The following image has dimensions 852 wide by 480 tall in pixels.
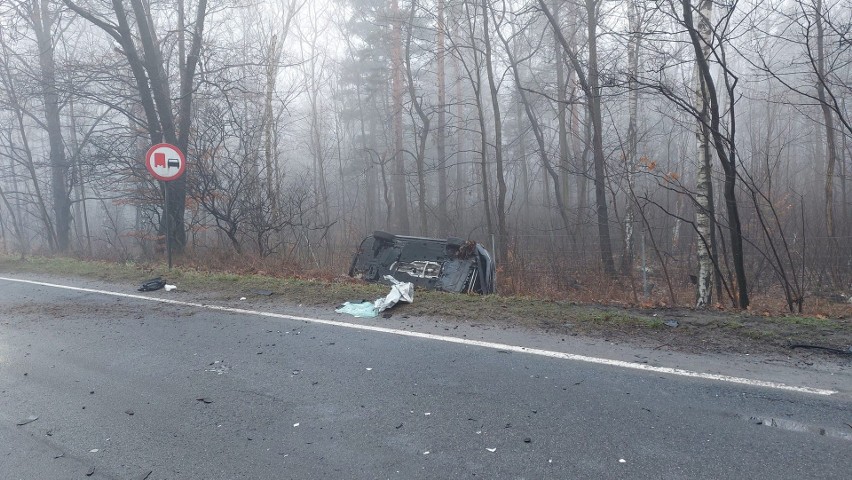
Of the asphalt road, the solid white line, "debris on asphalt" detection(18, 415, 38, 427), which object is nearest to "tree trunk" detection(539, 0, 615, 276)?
the solid white line

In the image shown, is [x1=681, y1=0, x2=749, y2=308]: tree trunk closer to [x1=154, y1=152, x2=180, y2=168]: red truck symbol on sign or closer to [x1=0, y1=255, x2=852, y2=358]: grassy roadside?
[x1=0, y1=255, x2=852, y2=358]: grassy roadside

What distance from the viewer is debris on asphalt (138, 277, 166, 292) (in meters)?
9.76

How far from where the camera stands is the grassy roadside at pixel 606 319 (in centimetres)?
546

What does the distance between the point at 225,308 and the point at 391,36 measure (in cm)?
1935

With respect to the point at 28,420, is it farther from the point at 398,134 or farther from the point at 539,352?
the point at 398,134

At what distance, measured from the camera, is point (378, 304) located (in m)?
7.46

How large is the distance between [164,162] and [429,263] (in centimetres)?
591

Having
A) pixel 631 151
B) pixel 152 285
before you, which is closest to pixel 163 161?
pixel 152 285

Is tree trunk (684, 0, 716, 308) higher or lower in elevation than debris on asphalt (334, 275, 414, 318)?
higher

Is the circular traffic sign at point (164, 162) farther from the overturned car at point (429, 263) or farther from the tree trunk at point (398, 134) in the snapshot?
the tree trunk at point (398, 134)

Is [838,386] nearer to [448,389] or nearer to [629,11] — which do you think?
[448,389]

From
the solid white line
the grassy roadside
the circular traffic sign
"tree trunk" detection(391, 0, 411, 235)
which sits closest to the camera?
the solid white line

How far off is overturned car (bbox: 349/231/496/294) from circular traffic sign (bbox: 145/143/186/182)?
4.42 m

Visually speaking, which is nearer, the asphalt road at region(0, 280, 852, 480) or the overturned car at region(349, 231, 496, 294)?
the asphalt road at region(0, 280, 852, 480)
